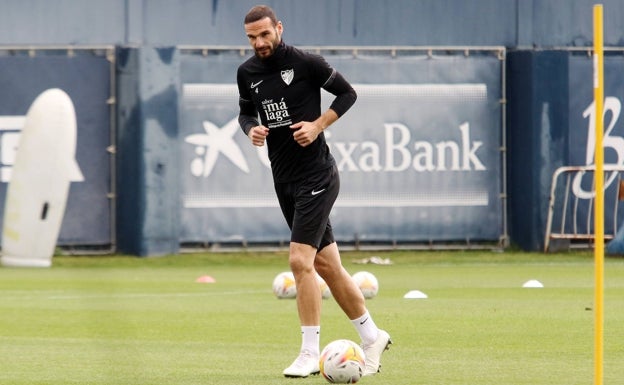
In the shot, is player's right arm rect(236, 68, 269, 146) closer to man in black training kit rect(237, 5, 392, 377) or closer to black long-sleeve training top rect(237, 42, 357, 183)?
man in black training kit rect(237, 5, 392, 377)

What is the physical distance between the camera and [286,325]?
15352 millimetres

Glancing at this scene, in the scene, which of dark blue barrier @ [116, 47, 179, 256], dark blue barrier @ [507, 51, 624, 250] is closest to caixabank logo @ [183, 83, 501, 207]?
dark blue barrier @ [116, 47, 179, 256]

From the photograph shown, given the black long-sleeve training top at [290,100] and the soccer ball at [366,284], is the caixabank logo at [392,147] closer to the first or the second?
the soccer ball at [366,284]

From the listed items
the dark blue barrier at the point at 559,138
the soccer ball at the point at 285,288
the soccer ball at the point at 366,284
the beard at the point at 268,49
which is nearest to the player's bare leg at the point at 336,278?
the beard at the point at 268,49

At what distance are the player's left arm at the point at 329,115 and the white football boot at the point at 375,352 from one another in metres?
1.50

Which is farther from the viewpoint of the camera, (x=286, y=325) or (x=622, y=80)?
(x=622, y=80)

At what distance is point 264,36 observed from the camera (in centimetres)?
1095

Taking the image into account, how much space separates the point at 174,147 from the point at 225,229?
1611 mm

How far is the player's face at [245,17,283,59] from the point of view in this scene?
10.9 metres

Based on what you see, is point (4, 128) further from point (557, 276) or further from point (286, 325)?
point (286, 325)

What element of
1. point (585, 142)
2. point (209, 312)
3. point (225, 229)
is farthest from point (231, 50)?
point (209, 312)

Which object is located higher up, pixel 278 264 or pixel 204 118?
pixel 204 118

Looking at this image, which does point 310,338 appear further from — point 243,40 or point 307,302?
point 243,40

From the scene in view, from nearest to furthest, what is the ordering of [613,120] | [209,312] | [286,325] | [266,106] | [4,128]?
[266,106], [286,325], [209,312], [4,128], [613,120]
